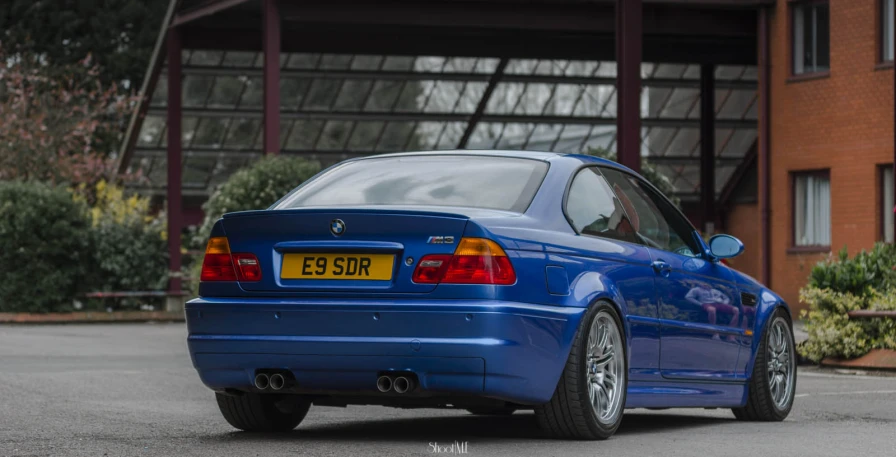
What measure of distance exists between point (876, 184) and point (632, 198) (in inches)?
775

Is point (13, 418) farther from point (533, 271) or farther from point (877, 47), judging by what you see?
point (877, 47)

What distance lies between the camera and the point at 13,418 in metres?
8.93

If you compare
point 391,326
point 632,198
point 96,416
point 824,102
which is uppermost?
point 824,102

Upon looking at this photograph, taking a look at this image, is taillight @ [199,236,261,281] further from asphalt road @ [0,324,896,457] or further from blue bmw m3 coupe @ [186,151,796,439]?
asphalt road @ [0,324,896,457]

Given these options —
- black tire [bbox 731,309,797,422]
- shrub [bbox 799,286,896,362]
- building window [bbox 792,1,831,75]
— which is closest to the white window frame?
building window [bbox 792,1,831,75]

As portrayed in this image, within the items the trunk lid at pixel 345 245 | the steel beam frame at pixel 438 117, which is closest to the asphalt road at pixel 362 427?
the trunk lid at pixel 345 245

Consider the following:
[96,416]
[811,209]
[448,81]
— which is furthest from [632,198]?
[448,81]

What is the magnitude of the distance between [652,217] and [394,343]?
89.9 inches

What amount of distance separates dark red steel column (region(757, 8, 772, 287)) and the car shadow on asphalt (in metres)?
20.1

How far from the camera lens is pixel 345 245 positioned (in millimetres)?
7293

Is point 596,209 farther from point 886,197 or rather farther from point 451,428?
point 886,197

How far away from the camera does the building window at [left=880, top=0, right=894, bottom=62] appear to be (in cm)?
2691

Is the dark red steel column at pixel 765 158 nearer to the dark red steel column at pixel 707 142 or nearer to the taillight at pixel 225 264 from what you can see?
the dark red steel column at pixel 707 142

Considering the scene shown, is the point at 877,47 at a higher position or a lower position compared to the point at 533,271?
higher
